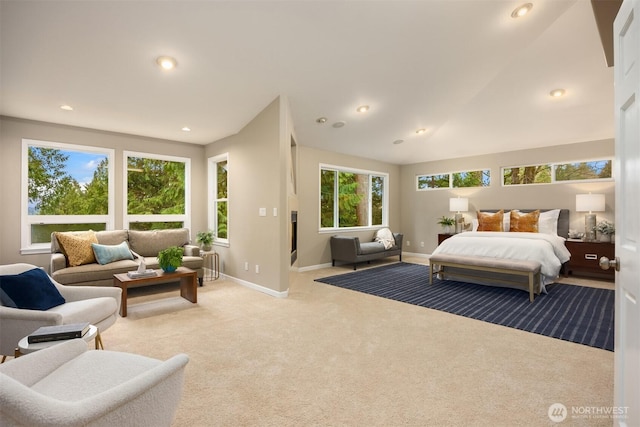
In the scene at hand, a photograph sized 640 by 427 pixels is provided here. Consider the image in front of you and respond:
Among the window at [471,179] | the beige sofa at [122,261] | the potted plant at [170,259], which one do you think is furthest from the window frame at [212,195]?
the window at [471,179]

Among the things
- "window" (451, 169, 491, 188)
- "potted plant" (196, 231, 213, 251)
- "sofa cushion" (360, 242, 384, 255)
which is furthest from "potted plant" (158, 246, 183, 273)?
"window" (451, 169, 491, 188)

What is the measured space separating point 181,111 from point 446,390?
4344mm

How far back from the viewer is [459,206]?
6938mm

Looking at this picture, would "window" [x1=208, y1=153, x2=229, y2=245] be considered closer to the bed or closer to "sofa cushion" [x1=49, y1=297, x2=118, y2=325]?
"sofa cushion" [x1=49, y1=297, x2=118, y2=325]

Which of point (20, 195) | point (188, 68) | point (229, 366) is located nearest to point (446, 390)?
point (229, 366)

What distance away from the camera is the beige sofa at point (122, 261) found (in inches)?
156

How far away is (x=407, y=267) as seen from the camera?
21.5ft

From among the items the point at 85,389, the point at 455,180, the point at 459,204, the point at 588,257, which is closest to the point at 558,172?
the point at 588,257

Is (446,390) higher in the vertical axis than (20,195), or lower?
lower

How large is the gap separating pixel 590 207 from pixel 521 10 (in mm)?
3800

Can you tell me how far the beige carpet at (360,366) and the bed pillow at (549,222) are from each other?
3683 mm

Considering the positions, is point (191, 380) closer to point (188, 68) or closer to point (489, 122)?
point (188, 68)

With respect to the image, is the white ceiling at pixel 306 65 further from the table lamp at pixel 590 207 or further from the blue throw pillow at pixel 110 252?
the blue throw pillow at pixel 110 252

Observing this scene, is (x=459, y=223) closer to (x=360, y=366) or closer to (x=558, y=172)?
(x=558, y=172)
